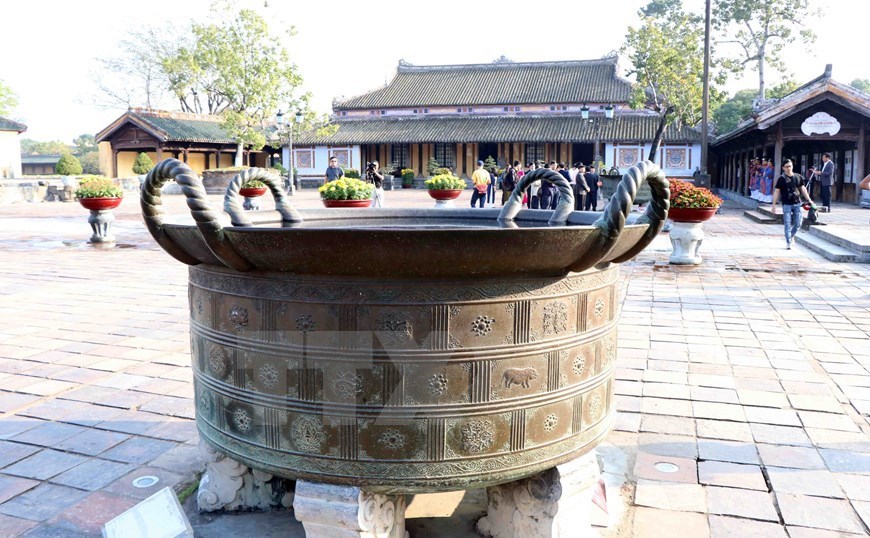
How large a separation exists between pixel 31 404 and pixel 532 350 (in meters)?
3.14

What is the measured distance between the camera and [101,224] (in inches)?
472

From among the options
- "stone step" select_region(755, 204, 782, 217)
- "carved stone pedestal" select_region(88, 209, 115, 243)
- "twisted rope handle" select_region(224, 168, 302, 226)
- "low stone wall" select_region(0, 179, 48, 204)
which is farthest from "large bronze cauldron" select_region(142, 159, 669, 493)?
"low stone wall" select_region(0, 179, 48, 204)

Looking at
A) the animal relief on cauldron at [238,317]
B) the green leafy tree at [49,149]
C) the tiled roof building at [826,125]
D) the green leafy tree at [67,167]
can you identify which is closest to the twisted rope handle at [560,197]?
the animal relief on cauldron at [238,317]


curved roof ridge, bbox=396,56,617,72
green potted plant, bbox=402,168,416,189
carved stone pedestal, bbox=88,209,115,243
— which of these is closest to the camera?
carved stone pedestal, bbox=88,209,115,243

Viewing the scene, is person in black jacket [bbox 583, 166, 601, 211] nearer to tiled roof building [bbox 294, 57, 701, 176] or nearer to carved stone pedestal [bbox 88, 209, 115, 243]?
carved stone pedestal [bbox 88, 209, 115, 243]

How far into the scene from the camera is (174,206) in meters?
22.8

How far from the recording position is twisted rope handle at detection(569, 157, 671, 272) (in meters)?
1.88

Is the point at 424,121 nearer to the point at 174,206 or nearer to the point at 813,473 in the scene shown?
the point at 174,206

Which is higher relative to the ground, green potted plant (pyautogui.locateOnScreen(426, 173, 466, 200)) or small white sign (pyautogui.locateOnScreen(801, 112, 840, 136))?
small white sign (pyautogui.locateOnScreen(801, 112, 840, 136))

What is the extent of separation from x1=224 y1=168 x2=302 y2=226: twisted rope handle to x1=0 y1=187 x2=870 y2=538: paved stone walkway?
1124mm

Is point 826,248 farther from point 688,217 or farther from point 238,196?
point 238,196

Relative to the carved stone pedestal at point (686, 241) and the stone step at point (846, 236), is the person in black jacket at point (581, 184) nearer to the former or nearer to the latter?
the stone step at point (846, 236)

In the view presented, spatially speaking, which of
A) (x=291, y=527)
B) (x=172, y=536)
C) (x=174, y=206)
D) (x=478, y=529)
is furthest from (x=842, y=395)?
(x=174, y=206)

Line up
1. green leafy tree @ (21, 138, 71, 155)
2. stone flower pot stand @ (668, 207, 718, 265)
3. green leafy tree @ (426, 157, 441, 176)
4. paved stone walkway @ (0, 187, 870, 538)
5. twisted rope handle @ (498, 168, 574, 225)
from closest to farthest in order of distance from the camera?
paved stone walkway @ (0, 187, 870, 538) < twisted rope handle @ (498, 168, 574, 225) < stone flower pot stand @ (668, 207, 718, 265) < green leafy tree @ (426, 157, 441, 176) < green leafy tree @ (21, 138, 71, 155)
